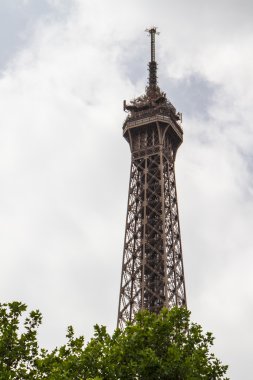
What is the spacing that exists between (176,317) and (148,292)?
40.9 meters

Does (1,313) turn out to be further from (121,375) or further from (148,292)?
(148,292)

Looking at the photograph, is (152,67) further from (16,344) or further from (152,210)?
(16,344)

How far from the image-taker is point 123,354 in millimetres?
29484

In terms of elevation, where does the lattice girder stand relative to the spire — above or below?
below

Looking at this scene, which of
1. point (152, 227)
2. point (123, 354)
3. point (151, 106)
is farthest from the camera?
point (151, 106)

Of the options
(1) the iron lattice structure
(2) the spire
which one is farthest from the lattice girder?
(2) the spire

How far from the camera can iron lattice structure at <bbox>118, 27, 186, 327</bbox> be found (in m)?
71.7

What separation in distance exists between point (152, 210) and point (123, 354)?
47.5 m

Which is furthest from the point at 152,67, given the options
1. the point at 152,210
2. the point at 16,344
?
the point at 16,344

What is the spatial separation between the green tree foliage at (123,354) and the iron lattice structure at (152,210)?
128ft

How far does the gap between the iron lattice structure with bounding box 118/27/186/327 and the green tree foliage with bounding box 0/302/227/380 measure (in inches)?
1533

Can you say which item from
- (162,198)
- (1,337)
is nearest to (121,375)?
(1,337)

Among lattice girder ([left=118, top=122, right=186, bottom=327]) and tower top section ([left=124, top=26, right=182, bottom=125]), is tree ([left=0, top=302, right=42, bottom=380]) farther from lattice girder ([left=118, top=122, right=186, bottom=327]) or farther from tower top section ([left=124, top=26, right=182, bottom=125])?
tower top section ([left=124, top=26, right=182, bottom=125])

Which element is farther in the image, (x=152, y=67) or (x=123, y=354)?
(x=152, y=67)
